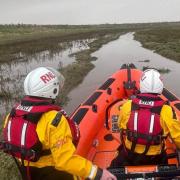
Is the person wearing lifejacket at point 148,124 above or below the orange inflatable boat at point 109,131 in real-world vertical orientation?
above

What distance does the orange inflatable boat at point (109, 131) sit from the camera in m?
3.53

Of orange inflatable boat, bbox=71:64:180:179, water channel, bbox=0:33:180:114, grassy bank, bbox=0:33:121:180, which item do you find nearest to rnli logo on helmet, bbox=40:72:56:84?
orange inflatable boat, bbox=71:64:180:179

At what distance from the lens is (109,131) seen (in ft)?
17.0

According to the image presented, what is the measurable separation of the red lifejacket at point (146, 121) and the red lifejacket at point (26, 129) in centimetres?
Answer: 80

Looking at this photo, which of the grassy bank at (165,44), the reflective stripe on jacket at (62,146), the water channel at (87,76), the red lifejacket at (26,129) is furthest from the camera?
the grassy bank at (165,44)

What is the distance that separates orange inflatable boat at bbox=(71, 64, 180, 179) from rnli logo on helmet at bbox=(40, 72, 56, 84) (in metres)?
1.17

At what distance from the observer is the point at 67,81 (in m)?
11.6

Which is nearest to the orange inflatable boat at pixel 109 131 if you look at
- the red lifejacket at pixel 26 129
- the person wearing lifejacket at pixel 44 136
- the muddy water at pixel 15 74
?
the person wearing lifejacket at pixel 44 136

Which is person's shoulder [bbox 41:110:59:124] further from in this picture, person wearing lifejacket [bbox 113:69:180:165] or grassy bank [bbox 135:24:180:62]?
grassy bank [bbox 135:24:180:62]

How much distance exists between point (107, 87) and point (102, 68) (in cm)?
830

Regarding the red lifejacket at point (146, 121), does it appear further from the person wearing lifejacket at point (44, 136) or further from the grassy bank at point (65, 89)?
the grassy bank at point (65, 89)

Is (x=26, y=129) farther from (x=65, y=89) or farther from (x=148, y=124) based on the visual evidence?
(x=65, y=89)

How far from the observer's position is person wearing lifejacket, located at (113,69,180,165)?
3.47 m

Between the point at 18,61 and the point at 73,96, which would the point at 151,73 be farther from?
the point at 18,61
